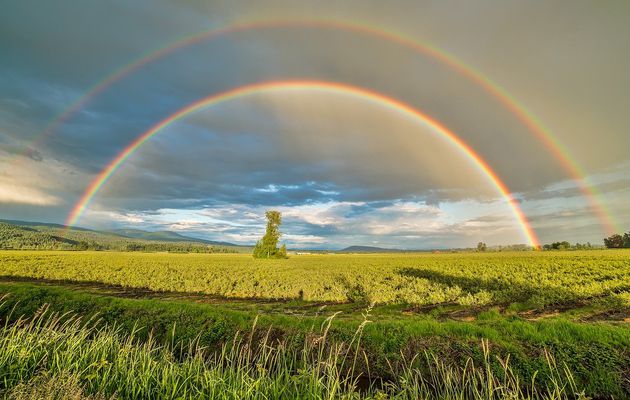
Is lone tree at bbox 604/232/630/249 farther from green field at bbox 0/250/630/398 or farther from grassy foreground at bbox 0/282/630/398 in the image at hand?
grassy foreground at bbox 0/282/630/398

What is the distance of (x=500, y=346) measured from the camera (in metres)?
11.7

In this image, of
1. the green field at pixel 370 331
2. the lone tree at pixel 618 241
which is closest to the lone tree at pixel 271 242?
the green field at pixel 370 331

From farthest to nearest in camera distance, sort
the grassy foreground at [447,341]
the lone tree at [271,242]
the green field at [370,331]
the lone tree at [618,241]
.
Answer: the lone tree at [618,241]
the lone tree at [271,242]
the grassy foreground at [447,341]
the green field at [370,331]

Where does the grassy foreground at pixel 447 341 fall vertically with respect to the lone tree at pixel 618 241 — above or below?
below

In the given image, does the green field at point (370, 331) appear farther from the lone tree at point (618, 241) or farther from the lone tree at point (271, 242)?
the lone tree at point (618, 241)

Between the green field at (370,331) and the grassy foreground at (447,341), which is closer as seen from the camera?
the green field at (370,331)

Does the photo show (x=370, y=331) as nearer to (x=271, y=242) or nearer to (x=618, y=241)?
(x=271, y=242)

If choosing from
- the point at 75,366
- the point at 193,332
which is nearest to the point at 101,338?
the point at 75,366

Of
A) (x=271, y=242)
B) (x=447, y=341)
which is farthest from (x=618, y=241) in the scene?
(x=447, y=341)

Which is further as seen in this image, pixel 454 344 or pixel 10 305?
pixel 10 305

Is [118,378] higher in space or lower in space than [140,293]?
higher

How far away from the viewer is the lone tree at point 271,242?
10444 centimetres

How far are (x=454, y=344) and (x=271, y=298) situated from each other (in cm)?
1780

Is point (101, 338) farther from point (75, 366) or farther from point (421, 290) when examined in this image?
point (421, 290)
